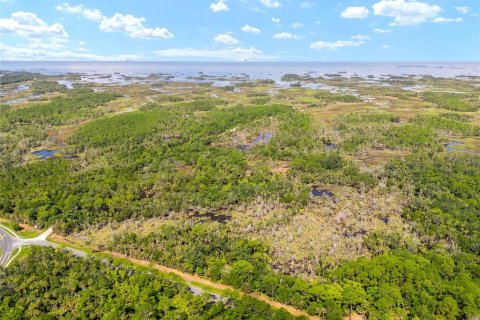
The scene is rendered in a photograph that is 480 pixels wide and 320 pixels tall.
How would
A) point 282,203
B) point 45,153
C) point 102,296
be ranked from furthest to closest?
1. point 45,153
2. point 282,203
3. point 102,296

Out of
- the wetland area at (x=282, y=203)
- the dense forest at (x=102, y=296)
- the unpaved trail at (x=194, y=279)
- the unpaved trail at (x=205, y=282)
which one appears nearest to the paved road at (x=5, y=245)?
the wetland area at (x=282, y=203)

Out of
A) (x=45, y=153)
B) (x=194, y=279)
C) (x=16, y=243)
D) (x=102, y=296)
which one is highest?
(x=45, y=153)

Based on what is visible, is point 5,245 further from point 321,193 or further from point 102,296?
point 321,193

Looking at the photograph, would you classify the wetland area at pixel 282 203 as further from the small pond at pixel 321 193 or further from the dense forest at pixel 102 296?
the dense forest at pixel 102 296

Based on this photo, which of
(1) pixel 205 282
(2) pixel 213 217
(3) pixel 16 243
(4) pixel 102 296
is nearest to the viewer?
(4) pixel 102 296

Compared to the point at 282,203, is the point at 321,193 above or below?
above

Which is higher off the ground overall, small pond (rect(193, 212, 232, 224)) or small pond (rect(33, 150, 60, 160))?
small pond (rect(33, 150, 60, 160))

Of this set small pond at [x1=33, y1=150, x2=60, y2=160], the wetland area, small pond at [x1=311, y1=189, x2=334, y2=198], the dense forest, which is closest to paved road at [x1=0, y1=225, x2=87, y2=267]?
the wetland area

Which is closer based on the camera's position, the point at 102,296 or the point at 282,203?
the point at 102,296

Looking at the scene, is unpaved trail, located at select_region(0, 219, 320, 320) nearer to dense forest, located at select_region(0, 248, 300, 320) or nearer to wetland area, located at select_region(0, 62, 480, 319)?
wetland area, located at select_region(0, 62, 480, 319)

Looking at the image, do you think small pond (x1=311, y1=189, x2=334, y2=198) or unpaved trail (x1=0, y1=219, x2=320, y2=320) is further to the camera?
small pond (x1=311, y1=189, x2=334, y2=198)

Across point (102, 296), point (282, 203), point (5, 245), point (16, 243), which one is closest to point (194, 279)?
point (102, 296)
